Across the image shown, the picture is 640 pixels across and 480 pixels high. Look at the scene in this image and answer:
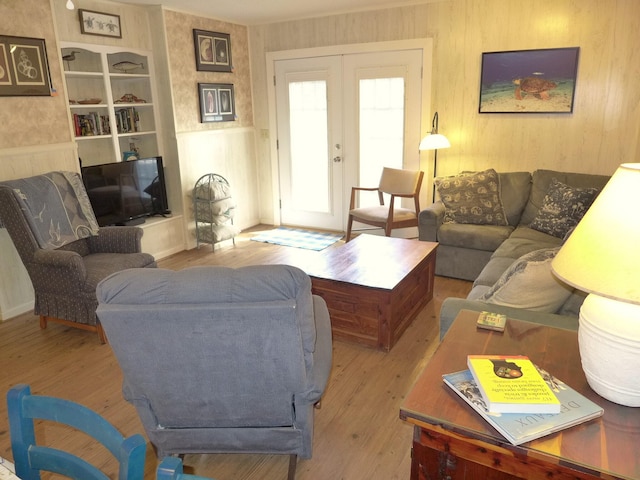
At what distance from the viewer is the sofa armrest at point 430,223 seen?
4.09m

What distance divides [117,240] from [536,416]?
315cm

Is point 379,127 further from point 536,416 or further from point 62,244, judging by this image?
point 536,416

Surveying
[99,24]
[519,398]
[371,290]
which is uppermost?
[99,24]

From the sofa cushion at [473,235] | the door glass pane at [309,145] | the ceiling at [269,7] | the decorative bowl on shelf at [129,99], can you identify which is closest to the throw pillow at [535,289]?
the sofa cushion at [473,235]

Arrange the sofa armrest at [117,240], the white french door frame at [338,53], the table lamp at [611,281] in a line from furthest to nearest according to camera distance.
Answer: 1. the white french door frame at [338,53]
2. the sofa armrest at [117,240]
3. the table lamp at [611,281]

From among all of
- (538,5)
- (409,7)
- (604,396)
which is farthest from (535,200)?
(604,396)

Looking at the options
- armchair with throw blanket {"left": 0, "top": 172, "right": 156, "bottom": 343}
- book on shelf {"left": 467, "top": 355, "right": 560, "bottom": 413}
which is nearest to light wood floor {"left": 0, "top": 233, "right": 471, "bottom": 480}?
armchair with throw blanket {"left": 0, "top": 172, "right": 156, "bottom": 343}

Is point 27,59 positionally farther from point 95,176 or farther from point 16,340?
point 16,340

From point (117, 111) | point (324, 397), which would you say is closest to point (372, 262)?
point (324, 397)

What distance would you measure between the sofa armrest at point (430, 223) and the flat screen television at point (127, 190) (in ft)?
8.79

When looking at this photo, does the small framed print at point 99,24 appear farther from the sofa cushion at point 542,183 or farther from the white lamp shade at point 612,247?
the white lamp shade at point 612,247

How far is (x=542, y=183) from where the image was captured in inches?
164

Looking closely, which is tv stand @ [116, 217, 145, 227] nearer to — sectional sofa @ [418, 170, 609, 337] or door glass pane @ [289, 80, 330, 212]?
door glass pane @ [289, 80, 330, 212]

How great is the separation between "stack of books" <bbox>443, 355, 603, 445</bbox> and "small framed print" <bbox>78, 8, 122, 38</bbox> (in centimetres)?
427
